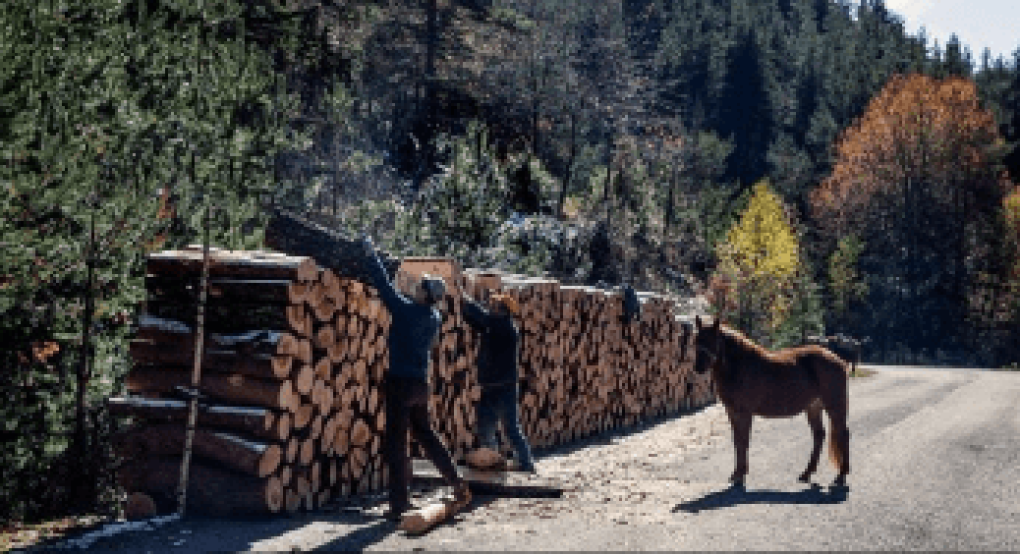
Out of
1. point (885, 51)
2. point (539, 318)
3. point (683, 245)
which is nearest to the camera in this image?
point (539, 318)

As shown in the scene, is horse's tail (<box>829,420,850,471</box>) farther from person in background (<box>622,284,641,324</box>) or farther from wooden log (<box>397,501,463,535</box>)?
person in background (<box>622,284,641,324</box>)

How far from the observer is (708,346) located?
34.4 ft

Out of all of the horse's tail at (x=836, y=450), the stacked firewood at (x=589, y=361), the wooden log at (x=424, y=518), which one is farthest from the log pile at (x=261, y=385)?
the horse's tail at (x=836, y=450)

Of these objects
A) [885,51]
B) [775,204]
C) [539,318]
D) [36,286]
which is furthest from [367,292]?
[885,51]

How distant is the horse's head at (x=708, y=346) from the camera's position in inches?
411

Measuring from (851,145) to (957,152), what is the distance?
661 centimetres

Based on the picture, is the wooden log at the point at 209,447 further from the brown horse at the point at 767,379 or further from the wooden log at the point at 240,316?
the brown horse at the point at 767,379

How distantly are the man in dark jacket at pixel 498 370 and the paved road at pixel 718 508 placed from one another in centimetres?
82

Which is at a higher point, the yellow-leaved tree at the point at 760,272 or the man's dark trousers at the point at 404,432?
the yellow-leaved tree at the point at 760,272

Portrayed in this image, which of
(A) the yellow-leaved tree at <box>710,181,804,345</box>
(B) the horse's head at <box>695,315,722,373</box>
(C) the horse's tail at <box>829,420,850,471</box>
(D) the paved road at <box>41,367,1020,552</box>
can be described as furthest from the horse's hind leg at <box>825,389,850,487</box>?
(A) the yellow-leaved tree at <box>710,181,804,345</box>

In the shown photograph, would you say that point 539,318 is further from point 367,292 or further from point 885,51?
point 885,51

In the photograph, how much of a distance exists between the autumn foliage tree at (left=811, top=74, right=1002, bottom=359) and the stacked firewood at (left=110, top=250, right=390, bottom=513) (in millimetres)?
59088

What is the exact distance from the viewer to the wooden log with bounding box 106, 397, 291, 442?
7.24m

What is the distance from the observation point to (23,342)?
7.05 metres
